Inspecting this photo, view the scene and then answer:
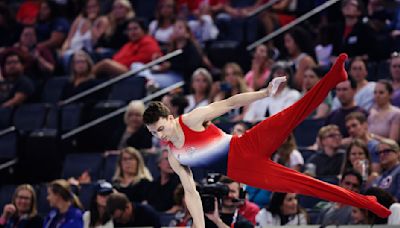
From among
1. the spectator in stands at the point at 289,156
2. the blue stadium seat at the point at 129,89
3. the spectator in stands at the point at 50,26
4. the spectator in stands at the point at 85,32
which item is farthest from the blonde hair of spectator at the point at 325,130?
the spectator in stands at the point at 50,26

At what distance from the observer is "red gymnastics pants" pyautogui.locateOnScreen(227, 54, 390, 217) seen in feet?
31.4

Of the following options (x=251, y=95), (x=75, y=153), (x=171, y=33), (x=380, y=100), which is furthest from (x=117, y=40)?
(x=251, y=95)

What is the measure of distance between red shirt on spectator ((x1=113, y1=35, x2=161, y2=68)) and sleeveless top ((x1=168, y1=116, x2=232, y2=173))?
17.3ft

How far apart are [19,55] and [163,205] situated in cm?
416

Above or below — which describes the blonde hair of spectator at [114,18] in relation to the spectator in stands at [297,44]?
above

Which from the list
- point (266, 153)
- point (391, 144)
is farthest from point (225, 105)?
point (391, 144)

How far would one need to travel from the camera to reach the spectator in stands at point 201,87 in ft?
44.4

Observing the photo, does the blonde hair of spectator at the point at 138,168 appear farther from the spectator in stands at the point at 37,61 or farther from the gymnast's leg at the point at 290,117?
the spectator in stands at the point at 37,61

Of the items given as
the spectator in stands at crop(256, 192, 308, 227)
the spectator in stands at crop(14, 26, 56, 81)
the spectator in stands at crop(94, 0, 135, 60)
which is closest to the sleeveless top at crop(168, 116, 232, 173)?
the spectator in stands at crop(256, 192, 308, 227)

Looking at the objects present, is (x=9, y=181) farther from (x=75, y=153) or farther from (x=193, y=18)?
(x=193, y=18)

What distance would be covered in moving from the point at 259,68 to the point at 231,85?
0.63 meters

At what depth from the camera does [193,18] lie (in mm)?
15617

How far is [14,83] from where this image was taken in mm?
15180

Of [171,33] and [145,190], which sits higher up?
[171,33]
